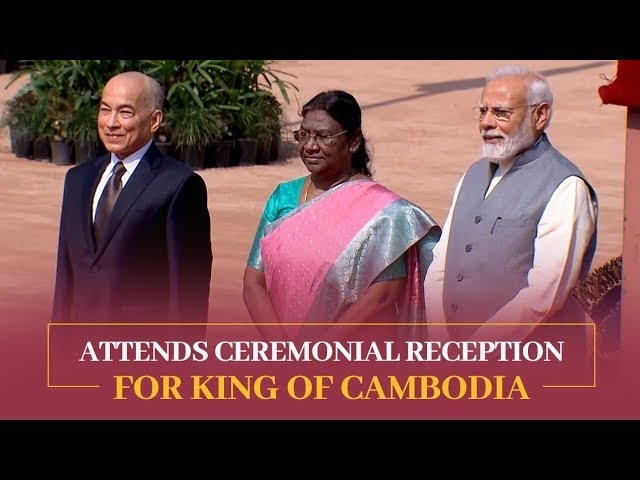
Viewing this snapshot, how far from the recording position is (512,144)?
6617 mm

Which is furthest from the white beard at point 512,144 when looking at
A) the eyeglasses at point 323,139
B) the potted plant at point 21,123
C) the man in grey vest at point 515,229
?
the potted plant at point 21,123

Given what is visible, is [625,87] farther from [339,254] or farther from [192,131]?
[192,131]

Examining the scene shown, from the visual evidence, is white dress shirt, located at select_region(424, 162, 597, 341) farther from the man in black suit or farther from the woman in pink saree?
the man in black suit

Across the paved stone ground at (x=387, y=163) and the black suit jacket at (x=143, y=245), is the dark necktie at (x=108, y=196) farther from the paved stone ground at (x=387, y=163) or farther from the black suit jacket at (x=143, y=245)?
the paved stone ground at (x=387, y=163)

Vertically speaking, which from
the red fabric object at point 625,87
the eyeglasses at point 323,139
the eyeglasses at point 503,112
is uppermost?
the red fabric object at point 625,87

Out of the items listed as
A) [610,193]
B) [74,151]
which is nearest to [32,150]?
[74,151]

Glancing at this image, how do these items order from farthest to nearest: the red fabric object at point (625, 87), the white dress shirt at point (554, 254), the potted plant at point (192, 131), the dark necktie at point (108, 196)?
the potted plant at point (192, 131) < the red fabric object at point (625, 87) < the dark necktie at point (108, 196) < the white dress shirt at point (554, 254)

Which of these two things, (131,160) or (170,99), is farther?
(170,99)

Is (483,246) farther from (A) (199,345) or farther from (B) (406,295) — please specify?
(A) (199,345)

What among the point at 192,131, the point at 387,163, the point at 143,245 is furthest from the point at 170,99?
the point at 143,245

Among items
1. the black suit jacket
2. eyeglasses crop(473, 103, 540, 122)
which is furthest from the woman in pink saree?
eyeglasses crop(473, 103, 540, 122)

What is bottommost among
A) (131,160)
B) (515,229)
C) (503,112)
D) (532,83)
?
(515,229)

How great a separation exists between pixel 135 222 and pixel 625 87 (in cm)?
194

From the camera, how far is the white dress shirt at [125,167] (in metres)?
6.81
